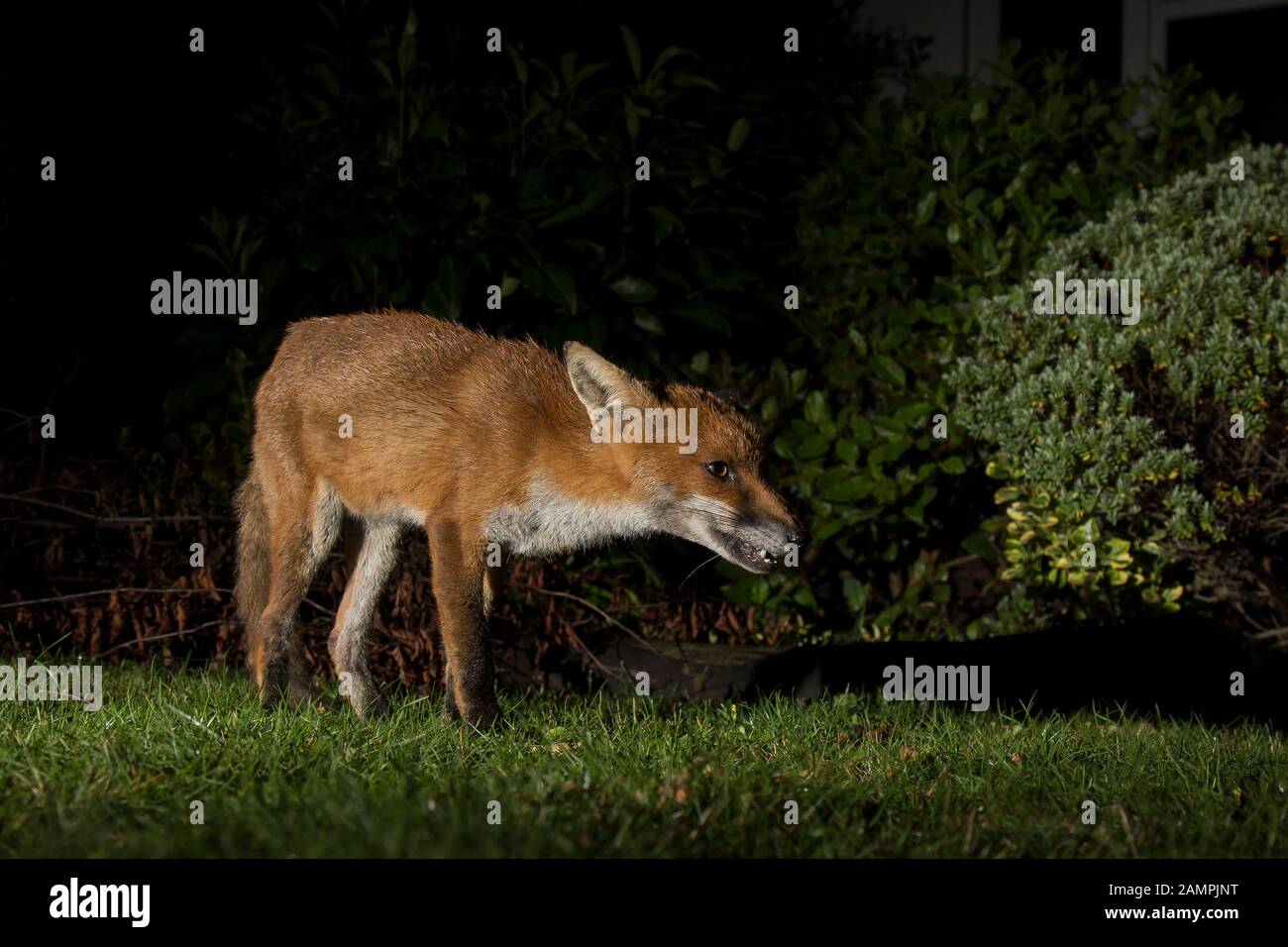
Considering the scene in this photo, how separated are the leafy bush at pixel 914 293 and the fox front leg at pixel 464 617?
2.54m

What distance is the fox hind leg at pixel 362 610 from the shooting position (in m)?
5.75

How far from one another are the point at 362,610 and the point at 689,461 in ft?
5.67

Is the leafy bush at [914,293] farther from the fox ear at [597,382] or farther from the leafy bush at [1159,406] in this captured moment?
the fox ear at [597,382]

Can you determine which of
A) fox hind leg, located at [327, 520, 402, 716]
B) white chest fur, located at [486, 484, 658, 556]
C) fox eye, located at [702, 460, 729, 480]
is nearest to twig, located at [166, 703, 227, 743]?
fox hind leg, located at [327, 520, 402, 716]

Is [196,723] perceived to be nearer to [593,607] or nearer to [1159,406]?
[593,607]

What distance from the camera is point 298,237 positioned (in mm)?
7656

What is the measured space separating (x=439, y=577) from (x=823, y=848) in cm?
203

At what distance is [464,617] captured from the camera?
16.6 ft

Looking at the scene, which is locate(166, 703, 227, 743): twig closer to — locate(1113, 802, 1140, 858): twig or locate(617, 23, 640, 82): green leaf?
locate(1113, 802, 1140, 858): twig

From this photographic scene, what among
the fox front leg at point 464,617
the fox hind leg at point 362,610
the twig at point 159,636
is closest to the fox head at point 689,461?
the fox front leg at point 464,617

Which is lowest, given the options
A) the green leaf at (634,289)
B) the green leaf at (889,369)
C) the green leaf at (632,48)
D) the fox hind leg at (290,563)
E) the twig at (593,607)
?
→ the twig at (593,607)

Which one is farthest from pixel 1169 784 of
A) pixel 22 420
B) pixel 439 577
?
pixel 22 420

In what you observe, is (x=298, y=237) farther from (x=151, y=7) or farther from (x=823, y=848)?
(x=823, y=848)

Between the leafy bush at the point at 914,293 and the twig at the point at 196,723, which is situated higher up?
the leafy bush at the point at 914,293
